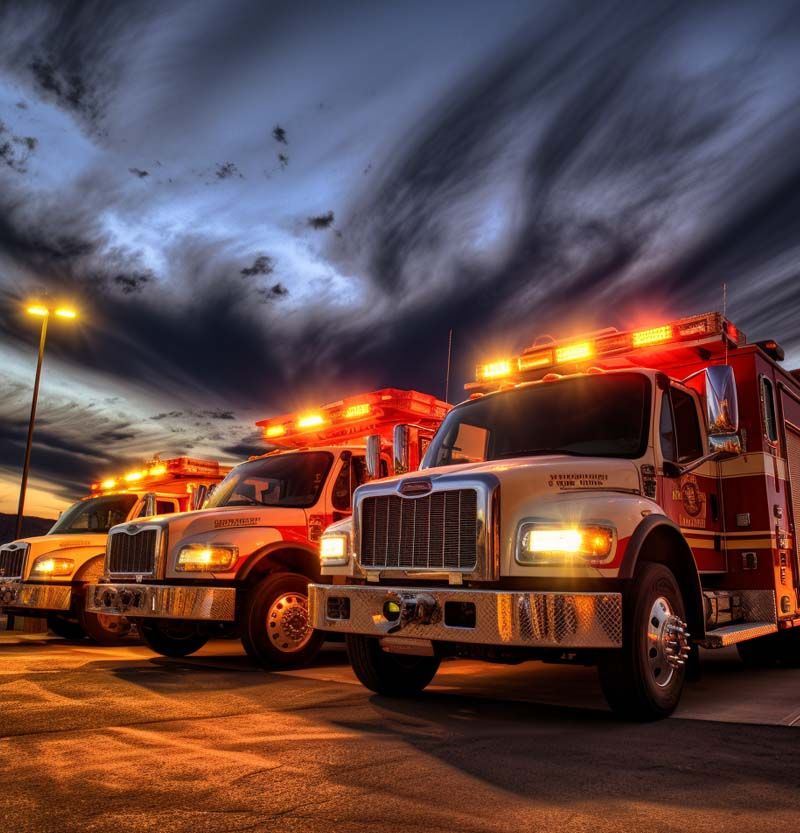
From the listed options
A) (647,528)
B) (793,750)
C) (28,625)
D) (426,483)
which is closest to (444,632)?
(426,483)

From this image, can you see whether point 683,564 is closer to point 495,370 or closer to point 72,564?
point 495,370

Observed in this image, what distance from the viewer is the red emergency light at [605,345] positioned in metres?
7.34

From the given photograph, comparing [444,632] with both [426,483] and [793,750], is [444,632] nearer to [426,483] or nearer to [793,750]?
[426,483]

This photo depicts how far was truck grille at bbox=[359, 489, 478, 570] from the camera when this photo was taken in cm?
539

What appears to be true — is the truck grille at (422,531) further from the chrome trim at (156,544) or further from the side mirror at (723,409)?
the chrome trim at (156,544)

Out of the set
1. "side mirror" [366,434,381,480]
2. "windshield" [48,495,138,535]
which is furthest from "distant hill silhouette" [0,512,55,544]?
"side mirror" [366,434,381,480]

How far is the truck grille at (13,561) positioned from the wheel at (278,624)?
199 inches

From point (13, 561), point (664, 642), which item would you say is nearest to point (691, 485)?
point (664, 642)

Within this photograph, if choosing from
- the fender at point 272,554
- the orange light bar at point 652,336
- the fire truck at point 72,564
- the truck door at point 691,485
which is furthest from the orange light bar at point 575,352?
the fire truck at point 72,564

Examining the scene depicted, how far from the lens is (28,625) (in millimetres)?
14484

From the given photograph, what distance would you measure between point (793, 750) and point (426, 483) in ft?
8.66

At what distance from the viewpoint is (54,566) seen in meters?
11.1

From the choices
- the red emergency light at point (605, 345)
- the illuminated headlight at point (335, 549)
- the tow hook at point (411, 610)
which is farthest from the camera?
the red emergency light at point (605, 345)

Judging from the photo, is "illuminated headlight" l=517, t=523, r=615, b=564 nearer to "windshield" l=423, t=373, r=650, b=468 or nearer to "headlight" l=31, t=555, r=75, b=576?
"windshield" l=423, t=373, r=650, b=468
